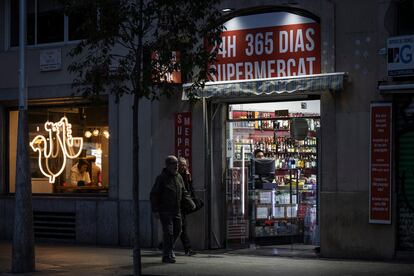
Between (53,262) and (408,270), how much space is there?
19.8 ft

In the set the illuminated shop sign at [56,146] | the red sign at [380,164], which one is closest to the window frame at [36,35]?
the illuminated shop sign at [56,146]

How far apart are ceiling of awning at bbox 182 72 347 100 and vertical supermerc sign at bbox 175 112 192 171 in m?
0.49

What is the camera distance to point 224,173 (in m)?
15.0

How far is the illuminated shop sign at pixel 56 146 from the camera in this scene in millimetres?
17139

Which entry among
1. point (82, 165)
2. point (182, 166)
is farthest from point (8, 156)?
point (182, 166)

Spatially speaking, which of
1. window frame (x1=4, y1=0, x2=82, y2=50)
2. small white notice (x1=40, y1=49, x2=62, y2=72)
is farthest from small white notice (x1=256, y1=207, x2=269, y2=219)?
window frame (x1=4, y1=0, x2=82, y2=50)

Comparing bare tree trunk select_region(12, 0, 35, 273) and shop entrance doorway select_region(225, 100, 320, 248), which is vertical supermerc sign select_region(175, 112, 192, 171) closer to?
shop entrance doorway select_region(225, 100, 320, 248)

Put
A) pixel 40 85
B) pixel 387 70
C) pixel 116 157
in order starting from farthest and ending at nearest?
1. pixel 40 85
2. pixel 116 157
3. pixel 387 70

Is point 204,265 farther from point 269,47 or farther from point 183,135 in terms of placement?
point 269,47

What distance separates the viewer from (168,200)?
42.0ft

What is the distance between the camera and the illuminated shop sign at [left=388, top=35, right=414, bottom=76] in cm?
1236

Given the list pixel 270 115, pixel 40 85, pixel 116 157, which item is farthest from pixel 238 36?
pixel 40 85

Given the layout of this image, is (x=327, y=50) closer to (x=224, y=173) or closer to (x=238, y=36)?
(x=238, y=36)

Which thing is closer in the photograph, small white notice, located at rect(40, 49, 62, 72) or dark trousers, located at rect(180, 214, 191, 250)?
dark trousers, located at rect(180, 214, 191, 250)
